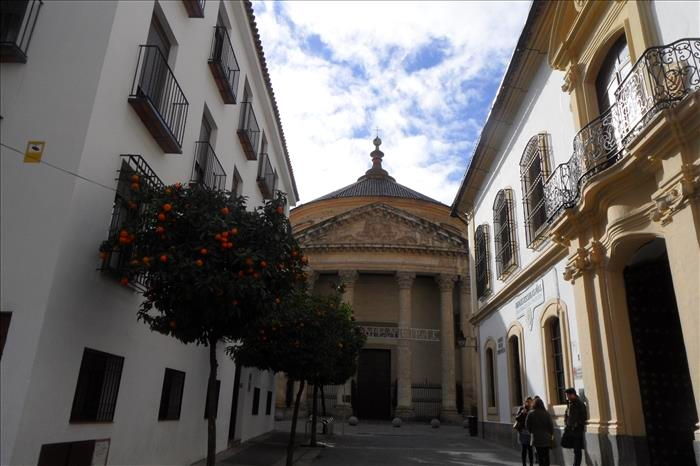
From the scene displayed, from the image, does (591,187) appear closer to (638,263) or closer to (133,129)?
(638,263)

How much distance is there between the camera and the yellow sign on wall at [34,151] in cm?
648

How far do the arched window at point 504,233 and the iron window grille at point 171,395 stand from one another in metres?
8.82

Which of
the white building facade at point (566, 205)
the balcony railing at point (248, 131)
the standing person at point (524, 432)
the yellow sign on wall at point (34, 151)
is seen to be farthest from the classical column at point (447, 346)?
the yellow sign on wall at point (34, 151)

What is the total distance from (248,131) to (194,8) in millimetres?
4723

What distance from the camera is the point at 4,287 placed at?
6.00 metres

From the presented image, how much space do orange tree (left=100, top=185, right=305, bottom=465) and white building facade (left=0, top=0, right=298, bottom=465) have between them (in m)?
0.64

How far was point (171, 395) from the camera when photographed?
10.2 metres

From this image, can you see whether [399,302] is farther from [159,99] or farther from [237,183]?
[159,99]

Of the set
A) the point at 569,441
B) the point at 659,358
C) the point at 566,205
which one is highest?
the point at 566,205

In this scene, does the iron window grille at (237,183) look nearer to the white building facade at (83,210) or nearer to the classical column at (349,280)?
the white building facade at (83,210)

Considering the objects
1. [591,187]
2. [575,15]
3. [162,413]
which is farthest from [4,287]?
[575,15]

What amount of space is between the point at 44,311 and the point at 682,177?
26.3 ft

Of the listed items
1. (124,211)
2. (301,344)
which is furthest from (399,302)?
(124,211)

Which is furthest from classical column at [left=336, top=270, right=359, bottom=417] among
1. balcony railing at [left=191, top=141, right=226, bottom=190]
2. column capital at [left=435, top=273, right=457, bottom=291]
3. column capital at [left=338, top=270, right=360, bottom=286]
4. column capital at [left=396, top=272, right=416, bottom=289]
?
balcony railing at [left=191, top=141, right=226, bottom=190]
